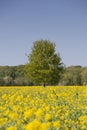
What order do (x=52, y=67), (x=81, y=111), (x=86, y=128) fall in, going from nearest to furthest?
(x=86, y=128)
(x=81, y=111)
(x=52, y=67)

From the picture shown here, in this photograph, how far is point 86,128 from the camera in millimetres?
5652

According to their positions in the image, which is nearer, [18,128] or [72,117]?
[18,128]

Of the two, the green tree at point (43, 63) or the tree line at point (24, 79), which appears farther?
the tree line at point (24, 79)

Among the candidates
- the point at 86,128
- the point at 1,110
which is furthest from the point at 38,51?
the point at 86,128

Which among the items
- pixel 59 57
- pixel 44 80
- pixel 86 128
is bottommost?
pixel 86 128

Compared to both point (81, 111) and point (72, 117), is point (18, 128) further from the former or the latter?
point (81, 111)

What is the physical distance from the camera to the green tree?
1459 inches

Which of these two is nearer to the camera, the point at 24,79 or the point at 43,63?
the point at 43,63

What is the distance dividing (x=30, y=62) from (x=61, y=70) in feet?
11.8

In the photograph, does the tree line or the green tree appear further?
the tree line

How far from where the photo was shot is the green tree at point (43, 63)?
37062 millimetres

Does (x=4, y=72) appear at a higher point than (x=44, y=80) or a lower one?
higher

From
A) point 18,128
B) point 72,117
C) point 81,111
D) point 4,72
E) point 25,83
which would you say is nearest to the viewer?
point 18,128

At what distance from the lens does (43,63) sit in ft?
123
